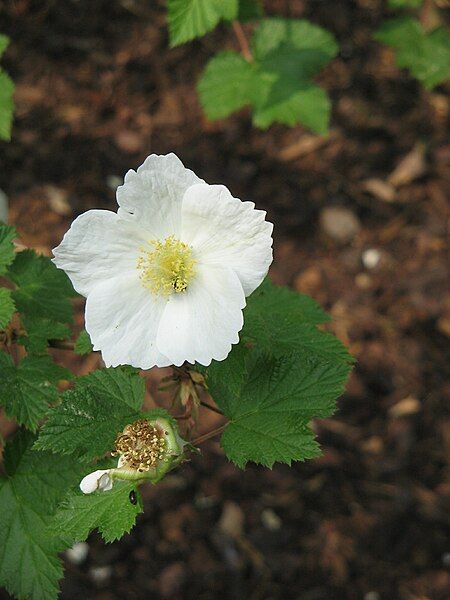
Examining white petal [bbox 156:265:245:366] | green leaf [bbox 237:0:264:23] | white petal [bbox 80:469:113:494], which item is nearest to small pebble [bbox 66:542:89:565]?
white petal [bbox 80:469:113:494]

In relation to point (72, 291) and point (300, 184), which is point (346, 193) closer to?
point (300, 184)

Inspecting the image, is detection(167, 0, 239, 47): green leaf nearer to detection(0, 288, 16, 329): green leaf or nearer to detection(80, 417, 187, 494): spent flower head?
detection(0, 288, 16, 329): green leaf

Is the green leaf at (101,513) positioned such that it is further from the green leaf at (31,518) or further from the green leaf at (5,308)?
the green leaf at (5,308)

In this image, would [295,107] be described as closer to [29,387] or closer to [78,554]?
[29,387]

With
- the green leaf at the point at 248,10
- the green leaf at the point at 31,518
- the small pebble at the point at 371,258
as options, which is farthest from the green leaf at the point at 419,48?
the green leaf at the point at 31,518

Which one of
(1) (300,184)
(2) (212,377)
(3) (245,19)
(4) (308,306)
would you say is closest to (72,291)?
(2) (212,377)
